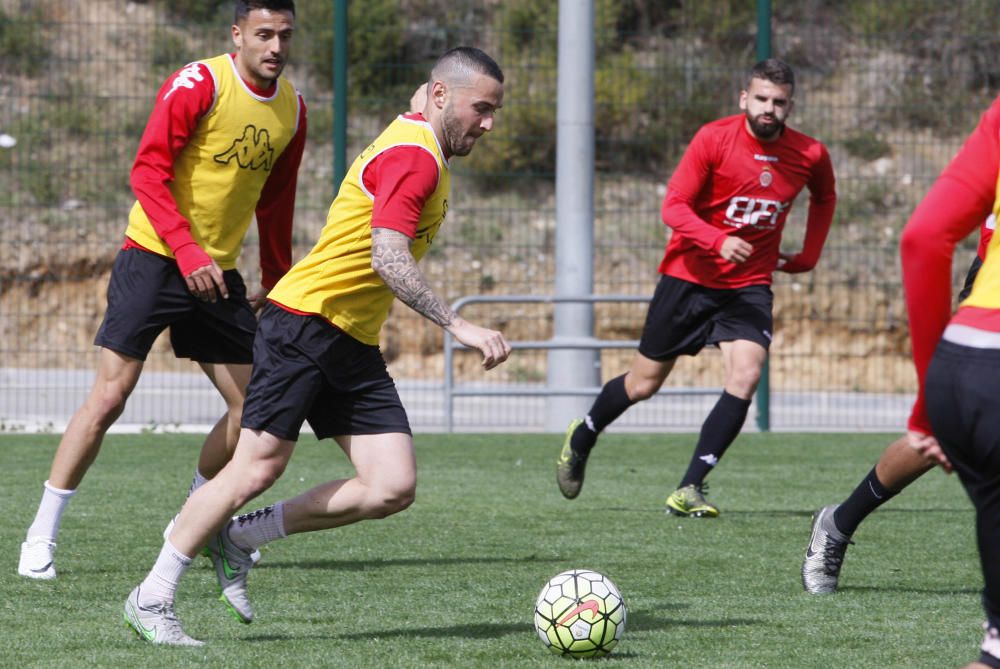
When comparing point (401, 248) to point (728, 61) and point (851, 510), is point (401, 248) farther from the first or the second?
point (728, 61)

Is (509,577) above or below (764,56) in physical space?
below

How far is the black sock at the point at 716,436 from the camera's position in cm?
736

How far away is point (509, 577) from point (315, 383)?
161cm

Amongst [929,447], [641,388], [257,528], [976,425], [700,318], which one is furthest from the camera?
[641,388]

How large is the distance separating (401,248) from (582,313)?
8.26m

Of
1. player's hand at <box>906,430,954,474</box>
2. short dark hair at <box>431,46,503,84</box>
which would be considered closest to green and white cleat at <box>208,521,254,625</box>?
short dark hair at <box>431,46,503,84</box>

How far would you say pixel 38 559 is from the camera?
553 centimetres

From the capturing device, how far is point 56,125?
1384 cm

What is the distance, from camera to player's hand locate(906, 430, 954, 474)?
298 cm

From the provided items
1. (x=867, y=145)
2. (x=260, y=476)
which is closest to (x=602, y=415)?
(x=260, y=476)

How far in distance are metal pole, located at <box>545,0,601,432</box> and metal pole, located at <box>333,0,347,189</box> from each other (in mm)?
1799

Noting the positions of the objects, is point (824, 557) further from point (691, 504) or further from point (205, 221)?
point (205, 221)

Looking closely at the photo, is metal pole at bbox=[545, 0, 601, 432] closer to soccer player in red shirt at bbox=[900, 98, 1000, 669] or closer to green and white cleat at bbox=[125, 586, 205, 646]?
green and white cleat at bbox=[125, 586, 205, 646]

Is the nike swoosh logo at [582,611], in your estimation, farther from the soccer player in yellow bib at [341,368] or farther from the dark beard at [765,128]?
the dark beard at [765,128]
